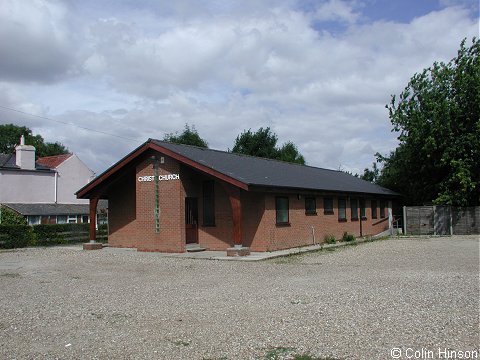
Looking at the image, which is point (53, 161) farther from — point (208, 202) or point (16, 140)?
point (208, 202)

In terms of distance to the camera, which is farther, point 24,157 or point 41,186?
point 41,186

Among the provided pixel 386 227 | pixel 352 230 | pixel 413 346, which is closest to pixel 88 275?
pixel 413 346

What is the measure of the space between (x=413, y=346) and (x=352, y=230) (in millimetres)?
21729

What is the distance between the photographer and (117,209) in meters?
25.1

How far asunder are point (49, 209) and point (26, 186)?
2767mm

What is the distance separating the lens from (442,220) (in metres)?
28.9

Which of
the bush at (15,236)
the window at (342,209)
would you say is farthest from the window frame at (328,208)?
the bush at (15,236)

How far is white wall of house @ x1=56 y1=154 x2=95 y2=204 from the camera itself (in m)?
43.4

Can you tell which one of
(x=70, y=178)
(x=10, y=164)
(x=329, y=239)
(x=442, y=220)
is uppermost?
(x=10, y=164)

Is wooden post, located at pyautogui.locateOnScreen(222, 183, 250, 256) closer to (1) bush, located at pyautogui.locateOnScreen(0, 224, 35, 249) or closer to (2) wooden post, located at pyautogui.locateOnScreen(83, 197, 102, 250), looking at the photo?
(2) wooden post, located at pyautogui.locateOnScreen(83, 197, 102, 250)

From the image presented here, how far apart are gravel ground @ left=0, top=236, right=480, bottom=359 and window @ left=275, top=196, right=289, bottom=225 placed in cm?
530

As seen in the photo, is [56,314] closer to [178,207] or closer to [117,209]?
[178,207]

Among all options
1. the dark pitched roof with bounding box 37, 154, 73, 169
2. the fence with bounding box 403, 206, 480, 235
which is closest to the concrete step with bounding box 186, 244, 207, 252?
the fence with bounding box 403, 206, 480, 235

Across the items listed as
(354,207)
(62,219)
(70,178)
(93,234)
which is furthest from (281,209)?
(70,178)
